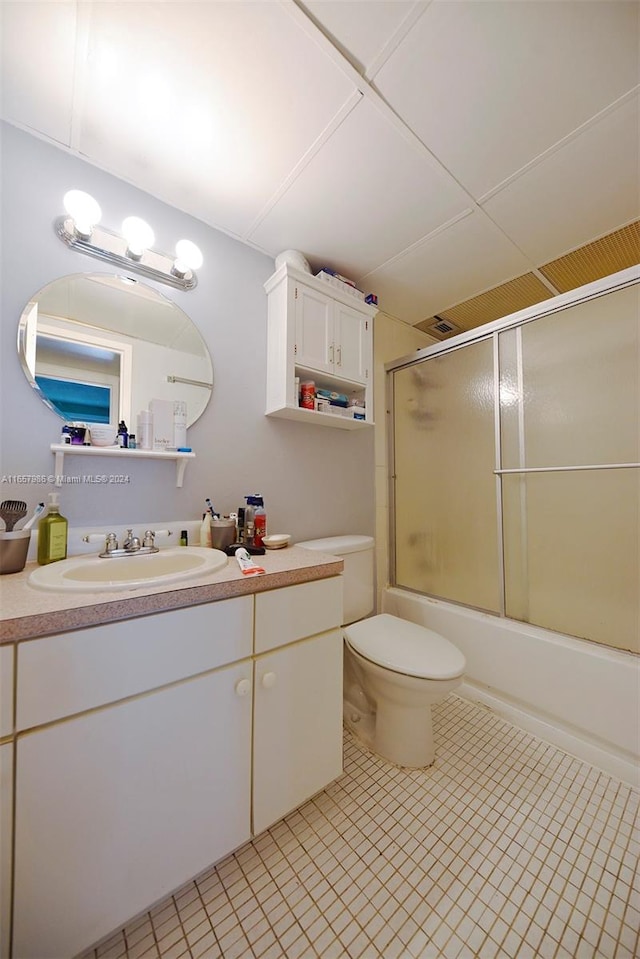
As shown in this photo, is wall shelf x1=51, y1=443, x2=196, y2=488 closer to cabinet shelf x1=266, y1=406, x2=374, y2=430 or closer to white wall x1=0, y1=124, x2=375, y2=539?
white wall x1=0, y1=124, x2=375, y2=539

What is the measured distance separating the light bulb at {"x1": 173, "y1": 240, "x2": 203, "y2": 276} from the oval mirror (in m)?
0.14

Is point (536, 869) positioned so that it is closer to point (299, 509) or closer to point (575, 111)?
point (299, 509)

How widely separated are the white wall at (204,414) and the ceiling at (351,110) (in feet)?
0.32

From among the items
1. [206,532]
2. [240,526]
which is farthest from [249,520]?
[206,532]

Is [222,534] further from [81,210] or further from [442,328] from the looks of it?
[442,328]

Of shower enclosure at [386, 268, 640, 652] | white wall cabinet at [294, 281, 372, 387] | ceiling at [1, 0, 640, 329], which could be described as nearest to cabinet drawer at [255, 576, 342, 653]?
white wall cabinet at [294, 281, 372, 387]

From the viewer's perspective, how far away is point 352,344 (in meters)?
1.64

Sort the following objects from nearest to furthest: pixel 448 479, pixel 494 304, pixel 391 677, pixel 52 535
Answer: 1. pixel 52 535
2. pixel 391 677
3. pixel 448 479
4. pixel 494 304

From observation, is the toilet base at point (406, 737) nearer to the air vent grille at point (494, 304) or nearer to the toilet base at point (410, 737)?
the toilet base at point (410, 737)

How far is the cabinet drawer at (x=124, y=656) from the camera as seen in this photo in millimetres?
625

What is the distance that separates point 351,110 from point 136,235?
797 millimetres

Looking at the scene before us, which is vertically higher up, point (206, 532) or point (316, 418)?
point (316, 418)

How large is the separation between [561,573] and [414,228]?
5.39 feet

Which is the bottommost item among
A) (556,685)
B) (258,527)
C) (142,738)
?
(556,685)
